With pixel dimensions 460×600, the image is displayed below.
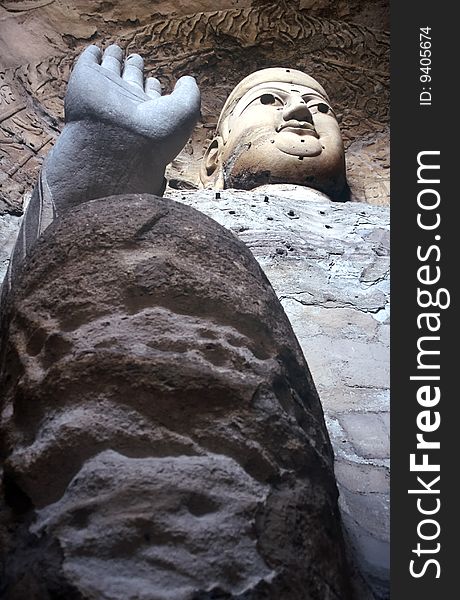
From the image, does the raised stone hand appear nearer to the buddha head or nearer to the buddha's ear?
the buddha head

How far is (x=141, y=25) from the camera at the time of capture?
441 cm

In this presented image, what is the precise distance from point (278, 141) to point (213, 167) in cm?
49

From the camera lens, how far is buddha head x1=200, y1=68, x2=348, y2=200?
9.91 feet

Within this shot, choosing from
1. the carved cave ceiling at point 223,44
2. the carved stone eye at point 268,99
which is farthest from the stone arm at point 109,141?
the carved cave ceiling at point 223,44

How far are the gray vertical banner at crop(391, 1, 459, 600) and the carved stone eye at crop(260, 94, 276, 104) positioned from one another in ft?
7.30

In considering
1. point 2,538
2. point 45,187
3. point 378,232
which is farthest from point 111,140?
point 2,538

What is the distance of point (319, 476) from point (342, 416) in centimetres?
63

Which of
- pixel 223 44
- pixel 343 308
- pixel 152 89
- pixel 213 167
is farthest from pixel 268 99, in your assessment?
pixel 343 308

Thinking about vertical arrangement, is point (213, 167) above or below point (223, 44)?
below

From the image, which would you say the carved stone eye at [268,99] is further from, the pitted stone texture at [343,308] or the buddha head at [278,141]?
the pitted stone texture at [343,308]

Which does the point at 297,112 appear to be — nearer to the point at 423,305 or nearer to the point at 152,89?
the point at 152,89

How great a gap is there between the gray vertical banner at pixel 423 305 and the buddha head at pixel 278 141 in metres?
1.82

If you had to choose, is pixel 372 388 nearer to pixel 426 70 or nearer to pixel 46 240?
pixel 426 70

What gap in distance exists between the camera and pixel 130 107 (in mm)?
1741
